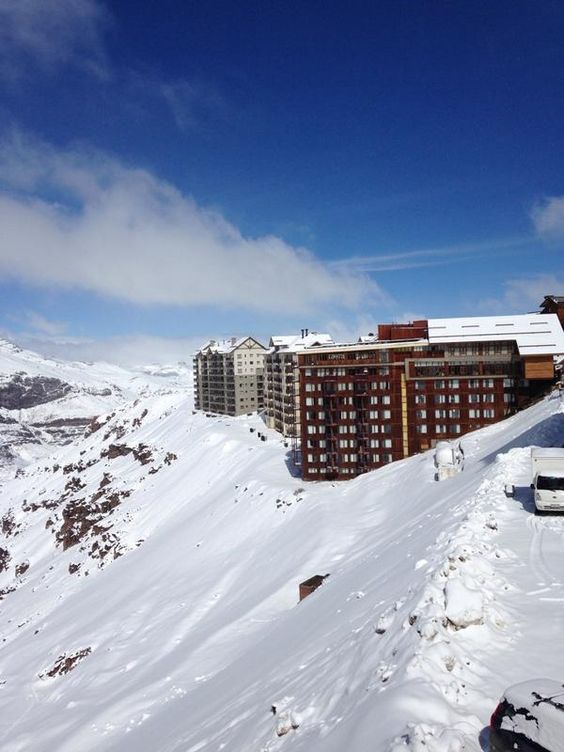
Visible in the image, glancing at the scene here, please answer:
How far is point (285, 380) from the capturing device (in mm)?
99312

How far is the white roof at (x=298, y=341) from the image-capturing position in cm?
10259

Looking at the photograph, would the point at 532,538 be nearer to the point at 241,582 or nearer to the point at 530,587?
the point at 530,587

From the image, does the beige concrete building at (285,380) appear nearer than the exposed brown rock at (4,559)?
No

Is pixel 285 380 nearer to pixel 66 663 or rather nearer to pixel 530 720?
pixel 66 663

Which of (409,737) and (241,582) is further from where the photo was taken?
(241,582)

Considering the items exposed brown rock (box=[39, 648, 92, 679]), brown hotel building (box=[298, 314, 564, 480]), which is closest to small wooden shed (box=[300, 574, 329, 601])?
exposed brown rock (box=[39, 648, 92, 679])

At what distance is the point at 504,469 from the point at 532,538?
36.8 ft

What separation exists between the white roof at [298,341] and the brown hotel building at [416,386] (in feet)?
97.0

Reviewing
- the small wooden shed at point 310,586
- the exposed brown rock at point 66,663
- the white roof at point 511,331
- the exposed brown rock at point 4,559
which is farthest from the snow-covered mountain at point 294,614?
the white roof at point 511,331

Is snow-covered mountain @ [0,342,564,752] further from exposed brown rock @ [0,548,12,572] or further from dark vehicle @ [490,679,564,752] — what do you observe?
exposed brown rock @ [0,548,12,572]

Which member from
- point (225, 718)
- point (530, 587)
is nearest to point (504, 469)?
point (530, 587)

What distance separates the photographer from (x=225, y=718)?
15.8m

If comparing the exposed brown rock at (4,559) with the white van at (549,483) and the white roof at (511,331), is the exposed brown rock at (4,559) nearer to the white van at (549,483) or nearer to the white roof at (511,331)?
the white roof at (511,331)

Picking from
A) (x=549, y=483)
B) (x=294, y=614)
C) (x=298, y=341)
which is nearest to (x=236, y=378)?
(x=298, y=341)
